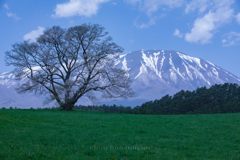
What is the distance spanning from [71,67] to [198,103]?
1379 inches

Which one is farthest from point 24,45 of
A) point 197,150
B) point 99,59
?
point 197,150

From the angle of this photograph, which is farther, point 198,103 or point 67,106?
point 198,103

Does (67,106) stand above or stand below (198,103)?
below

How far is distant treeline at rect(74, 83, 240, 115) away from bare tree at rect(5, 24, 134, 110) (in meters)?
20.7

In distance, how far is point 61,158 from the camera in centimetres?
523

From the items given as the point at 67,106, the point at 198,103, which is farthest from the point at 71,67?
the point at 198,103

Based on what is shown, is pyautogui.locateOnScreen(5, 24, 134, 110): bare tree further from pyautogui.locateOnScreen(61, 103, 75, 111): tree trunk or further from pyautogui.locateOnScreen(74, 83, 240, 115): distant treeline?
pyautogui.locateOnScreen(74, 83, 240, 115): distant treeline

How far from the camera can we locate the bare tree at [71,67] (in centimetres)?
2433

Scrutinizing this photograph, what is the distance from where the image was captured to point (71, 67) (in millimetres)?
26406

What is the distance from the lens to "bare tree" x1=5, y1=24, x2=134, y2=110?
79.8ft

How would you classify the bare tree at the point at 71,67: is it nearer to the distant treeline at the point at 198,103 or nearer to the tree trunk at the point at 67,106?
the tree trunk at the point at 67,106

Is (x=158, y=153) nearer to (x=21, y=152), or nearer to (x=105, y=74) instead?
(x=21, y=152)

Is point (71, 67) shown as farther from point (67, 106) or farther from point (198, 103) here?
point (198, 103)

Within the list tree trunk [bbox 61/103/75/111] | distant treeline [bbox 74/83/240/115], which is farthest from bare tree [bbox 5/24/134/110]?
distant treeline [bbox 74/83/240/115]
